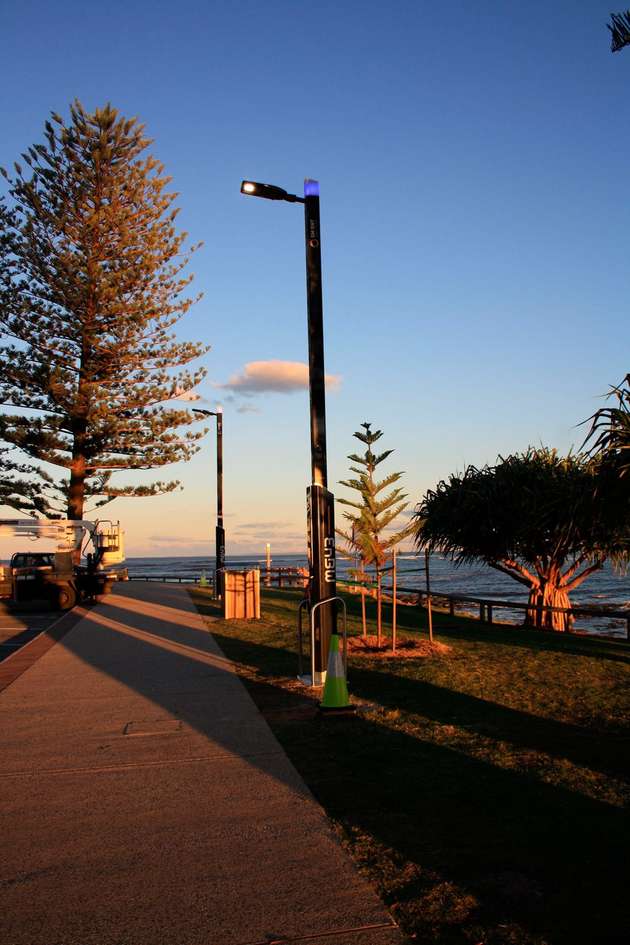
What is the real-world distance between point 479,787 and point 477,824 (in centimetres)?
84

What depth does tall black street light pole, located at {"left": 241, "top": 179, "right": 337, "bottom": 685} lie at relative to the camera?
10.8 meters

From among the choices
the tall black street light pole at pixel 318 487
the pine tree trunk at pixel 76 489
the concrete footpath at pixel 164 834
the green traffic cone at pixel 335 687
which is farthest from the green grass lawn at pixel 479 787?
the pine tree trunk at pixel 76 489

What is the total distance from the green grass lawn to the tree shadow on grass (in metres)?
0.01

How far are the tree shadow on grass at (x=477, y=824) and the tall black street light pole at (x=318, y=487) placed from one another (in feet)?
7.87

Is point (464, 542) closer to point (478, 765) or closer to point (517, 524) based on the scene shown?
point (517, 524)

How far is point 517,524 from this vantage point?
2217 centimetres

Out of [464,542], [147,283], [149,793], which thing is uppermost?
[147,283]

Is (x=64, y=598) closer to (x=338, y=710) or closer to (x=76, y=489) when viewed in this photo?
(x=76, y=489)

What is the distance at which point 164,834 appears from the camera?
17.1 feet

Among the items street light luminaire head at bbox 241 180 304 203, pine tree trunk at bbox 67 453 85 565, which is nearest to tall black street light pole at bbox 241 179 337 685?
street light luminaire head at bbox 241 180 304 203

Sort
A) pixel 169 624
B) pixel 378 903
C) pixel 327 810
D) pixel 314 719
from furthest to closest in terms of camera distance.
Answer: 1. pixel 169 624
2. pixel 314 719
3. pixel 327 810
4. pixel 378 903

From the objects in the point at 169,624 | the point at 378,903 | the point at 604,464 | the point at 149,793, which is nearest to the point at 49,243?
the point at 169,624

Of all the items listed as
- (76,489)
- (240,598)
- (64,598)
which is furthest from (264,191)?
(76,489)

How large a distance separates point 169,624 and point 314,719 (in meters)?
12.4
